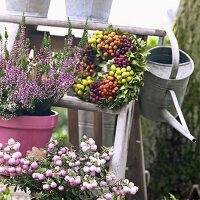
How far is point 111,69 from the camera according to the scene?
286cm

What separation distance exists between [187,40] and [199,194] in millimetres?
1051

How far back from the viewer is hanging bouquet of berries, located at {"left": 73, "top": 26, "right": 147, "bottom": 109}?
284 cm

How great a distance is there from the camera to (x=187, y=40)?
4.23 metres

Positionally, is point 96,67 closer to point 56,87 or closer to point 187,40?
point 56,87

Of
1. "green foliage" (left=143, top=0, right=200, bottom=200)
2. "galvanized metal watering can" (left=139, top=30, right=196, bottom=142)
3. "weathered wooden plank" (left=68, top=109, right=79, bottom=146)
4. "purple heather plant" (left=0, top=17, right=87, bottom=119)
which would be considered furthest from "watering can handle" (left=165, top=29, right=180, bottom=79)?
"green foliage" (left=143, top=0, right=200, bottom=200)

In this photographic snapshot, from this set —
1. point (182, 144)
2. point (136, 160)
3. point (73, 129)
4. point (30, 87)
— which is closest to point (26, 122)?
point (30, 87)

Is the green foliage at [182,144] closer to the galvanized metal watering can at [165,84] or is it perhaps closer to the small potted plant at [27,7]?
the galvanized metal watering can at [165,84]

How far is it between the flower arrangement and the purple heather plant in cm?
20

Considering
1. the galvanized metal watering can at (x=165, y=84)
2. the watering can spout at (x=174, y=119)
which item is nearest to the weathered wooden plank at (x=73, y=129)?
the galvanized metal watering can at (x=165, y=84)

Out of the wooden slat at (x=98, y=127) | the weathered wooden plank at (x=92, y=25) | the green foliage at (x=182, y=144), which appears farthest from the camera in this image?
the green foliage at (x=182, y=144)

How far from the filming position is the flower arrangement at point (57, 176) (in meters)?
2.54

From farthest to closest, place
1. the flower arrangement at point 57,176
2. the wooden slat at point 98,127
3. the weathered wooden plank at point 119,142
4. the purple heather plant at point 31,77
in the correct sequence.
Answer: the wooden slat at point 98,127 < the weathered wooden plank at point 119,142 < the purple heather plant at point 31,77 < the flower arrangement at point 57,176

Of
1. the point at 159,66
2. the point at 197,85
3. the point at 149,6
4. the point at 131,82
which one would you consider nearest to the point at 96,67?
the point at 131,82

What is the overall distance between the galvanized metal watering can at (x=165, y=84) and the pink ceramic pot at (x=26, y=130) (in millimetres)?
581
